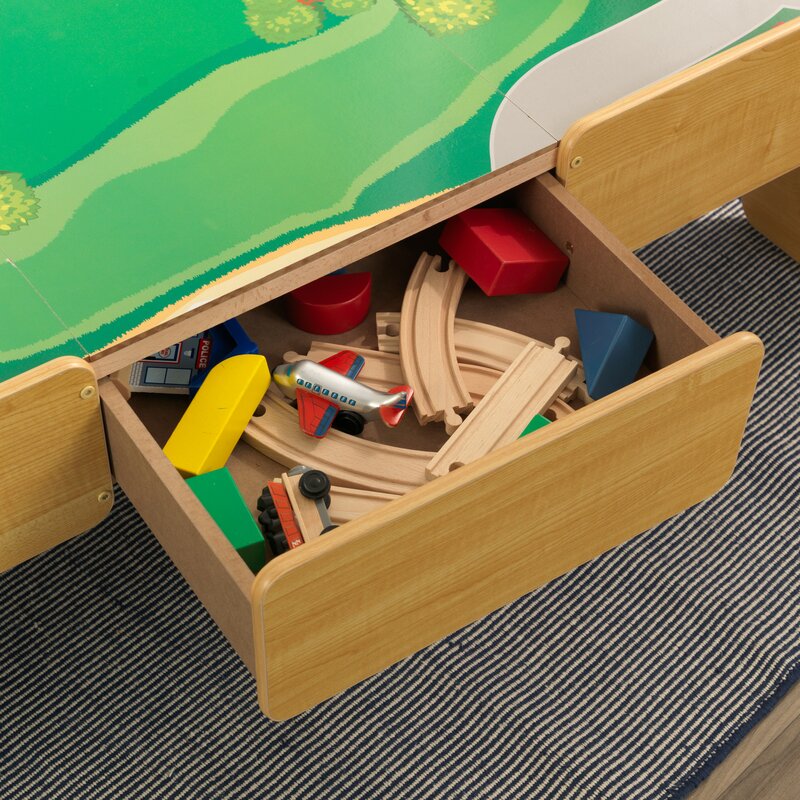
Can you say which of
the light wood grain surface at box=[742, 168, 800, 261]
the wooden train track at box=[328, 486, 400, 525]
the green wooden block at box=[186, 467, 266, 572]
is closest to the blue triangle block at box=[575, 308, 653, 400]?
the wooden train track at box=[328, 486, 400, 525]

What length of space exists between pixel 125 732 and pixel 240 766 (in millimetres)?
132

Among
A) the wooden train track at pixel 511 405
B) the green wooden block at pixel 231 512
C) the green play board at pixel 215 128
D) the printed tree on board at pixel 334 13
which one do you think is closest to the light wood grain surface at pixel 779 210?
the green play board at pixel 215 128

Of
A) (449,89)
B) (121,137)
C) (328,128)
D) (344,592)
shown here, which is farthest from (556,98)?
(344,592)

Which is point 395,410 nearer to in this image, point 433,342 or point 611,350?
point 433,342

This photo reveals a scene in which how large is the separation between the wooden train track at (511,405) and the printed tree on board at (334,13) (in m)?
0.38

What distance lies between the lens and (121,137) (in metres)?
1.28

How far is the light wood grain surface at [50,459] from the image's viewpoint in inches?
42.4

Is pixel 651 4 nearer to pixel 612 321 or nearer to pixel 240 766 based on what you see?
pixel 612 321

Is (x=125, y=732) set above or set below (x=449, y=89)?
below

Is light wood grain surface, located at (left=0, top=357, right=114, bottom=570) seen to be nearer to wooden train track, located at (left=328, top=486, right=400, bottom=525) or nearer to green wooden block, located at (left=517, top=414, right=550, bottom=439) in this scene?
wooden train track, located at (left=328, top=486, right=400, bottom=525)

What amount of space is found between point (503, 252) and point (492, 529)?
1.12ft

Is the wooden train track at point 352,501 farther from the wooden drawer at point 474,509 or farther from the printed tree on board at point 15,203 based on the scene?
the printed tree on board at point 15,203

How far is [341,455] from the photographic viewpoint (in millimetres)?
1226

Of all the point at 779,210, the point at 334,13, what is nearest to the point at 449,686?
the point at 334,13
